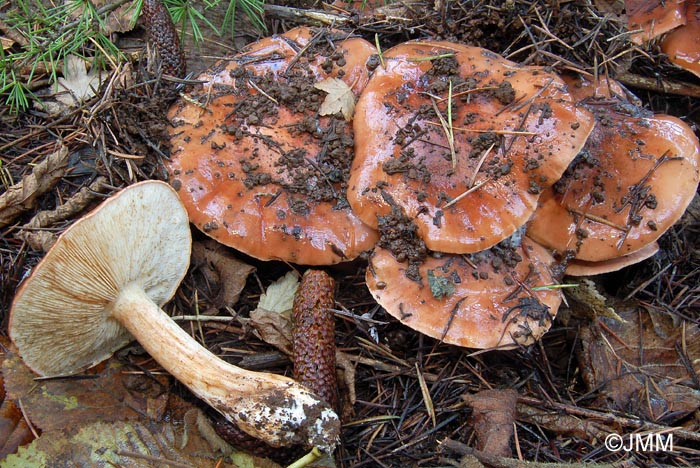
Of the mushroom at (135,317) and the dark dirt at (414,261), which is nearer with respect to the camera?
the mushroom at (135,317)

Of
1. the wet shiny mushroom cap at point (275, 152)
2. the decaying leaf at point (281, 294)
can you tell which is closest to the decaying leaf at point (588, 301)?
the wet shiny mushroom cap at point (275, 152)

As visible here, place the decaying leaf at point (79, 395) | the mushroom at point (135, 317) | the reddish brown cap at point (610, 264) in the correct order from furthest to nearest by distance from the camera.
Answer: the reddish brown cap at point (610, 264), the decaying leaf at point (79, 395), the mushroom at point (135, 317)

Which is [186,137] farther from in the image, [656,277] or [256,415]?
[656,277]

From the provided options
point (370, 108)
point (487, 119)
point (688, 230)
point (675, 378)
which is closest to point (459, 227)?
point (487, 119)

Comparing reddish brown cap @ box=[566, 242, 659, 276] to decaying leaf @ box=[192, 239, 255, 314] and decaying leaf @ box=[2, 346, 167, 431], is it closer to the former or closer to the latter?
decaying leaf @ box=[192, 239, 255, 314]

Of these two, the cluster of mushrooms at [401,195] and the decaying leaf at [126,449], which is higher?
the cluster of mushrooms at [401,195]

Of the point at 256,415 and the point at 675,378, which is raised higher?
the point at 256,415

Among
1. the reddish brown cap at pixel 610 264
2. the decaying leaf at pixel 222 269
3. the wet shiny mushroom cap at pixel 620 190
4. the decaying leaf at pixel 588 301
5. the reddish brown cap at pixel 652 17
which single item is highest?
the reddish brown cap at pixel 652 17

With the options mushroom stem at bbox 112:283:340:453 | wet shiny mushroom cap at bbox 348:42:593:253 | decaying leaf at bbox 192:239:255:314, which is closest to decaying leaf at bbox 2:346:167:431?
mushroom stem at bbox 112:283:340:453

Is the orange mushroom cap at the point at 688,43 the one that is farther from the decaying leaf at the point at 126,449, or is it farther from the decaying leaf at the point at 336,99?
the decaying leaf at the point at 126,449
